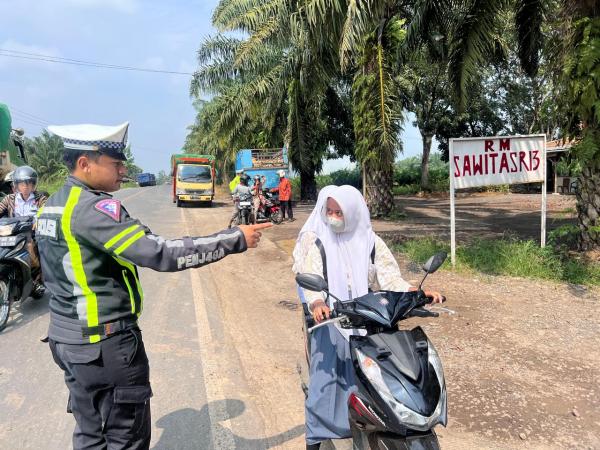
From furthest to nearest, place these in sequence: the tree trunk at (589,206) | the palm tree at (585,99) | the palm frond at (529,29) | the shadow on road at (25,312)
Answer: the palm frond at (529,29) < the tree trunk at (589,206) < the palm tree at (585,99) < the shadow on road at (25,312)

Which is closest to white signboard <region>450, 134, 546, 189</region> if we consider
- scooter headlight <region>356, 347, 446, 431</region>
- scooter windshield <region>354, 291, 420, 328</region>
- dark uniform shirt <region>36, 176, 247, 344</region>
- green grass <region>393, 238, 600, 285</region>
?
green grass <region>393, 238, 600, 285</region>

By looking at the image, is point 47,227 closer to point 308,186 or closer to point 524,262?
point 524,262

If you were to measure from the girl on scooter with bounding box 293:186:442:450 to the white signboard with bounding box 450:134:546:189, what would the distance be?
5.11 metres

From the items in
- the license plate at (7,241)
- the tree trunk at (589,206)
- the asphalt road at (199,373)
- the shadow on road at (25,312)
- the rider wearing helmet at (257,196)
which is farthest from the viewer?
the rider wearing helmet at (257,196)

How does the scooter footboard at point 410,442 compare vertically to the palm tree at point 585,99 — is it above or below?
below

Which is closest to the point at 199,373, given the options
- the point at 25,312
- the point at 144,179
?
the point at 25,312

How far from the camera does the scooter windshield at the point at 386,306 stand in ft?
6.91

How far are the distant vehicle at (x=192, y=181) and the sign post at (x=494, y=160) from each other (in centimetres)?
1776

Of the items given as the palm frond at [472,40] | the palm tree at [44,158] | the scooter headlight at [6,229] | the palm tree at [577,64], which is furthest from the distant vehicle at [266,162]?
the palm tree at [44,158]

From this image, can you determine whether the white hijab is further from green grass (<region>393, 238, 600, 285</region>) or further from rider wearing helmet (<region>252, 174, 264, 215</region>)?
rider wearing helmet (<region>252, 174, 264, 215</region>)

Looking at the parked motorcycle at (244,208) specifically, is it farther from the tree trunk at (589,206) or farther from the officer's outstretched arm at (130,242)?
the officer's outstretched arm at (130,242)

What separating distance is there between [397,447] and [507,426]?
5.79 feet

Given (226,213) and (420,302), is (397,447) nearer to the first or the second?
(420,302)

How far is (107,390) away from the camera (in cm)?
201
